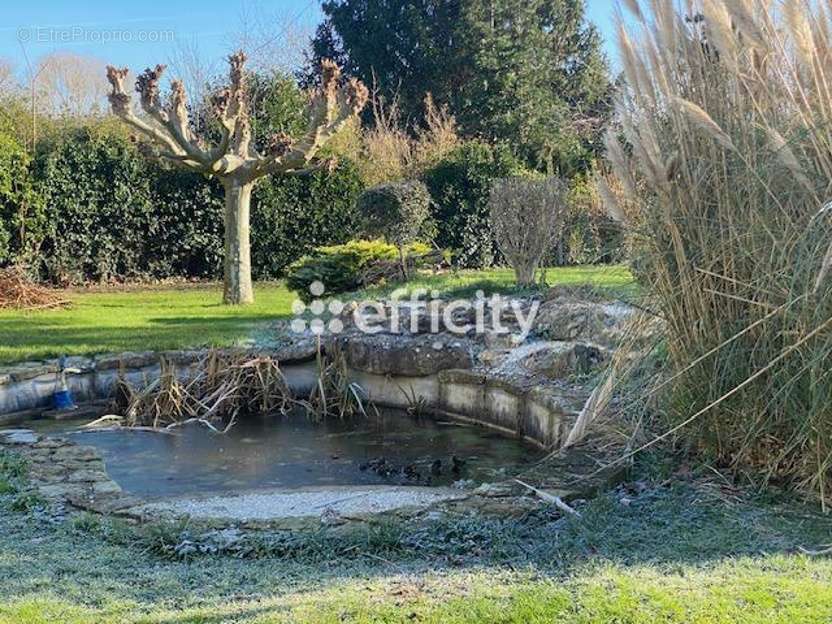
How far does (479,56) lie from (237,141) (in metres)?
10.6

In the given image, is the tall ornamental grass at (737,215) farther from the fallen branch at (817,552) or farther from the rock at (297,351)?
the rock at (297,351)

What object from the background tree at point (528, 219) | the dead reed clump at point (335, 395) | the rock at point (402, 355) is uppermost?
the background tree at point (528, 219)

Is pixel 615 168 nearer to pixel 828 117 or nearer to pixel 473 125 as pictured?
pixel 828 117

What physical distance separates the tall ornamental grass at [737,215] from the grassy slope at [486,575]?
1.11 ft

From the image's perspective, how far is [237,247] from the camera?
995 centimetres

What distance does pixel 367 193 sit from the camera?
9.49 meters

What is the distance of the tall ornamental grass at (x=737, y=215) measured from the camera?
274 cm

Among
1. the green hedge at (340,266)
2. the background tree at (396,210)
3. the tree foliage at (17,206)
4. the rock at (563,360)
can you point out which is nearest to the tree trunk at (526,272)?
the background tree at (396,210)

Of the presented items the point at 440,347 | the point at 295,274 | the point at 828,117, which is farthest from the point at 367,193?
the point at 828,117

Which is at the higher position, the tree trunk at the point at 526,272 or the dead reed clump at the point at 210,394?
the tree trunk at the point at 526,272

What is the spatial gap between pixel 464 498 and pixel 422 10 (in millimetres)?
18755

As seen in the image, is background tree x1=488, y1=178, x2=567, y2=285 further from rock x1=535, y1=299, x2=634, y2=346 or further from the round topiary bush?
the round topiary bush

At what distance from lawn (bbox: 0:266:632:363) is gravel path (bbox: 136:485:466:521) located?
5.48 ft

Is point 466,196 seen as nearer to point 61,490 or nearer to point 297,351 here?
point 297,351
